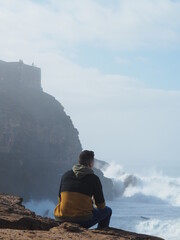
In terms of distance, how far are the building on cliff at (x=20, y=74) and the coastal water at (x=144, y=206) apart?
76.4 feet

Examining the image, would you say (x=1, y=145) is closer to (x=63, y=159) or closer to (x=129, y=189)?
(x=63, y=159)

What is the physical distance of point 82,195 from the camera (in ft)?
18.8

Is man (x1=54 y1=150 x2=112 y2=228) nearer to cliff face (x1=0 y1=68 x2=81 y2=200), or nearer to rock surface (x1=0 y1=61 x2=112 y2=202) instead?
rock surface (x1=0 y1=61 x2=112 y2=202)

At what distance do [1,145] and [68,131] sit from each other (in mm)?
14405

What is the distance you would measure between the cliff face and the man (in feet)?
178

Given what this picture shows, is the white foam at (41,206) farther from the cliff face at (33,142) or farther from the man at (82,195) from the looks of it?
the man at (82,195)

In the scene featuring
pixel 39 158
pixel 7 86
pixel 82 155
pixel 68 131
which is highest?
pixel 7 86

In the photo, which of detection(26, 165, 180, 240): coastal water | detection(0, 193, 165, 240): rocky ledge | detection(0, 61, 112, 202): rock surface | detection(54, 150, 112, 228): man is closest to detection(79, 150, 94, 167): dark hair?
detection(54, 150, 112, 228): man

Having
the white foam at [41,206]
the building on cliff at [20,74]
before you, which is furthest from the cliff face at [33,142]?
the white foam at [41,206]

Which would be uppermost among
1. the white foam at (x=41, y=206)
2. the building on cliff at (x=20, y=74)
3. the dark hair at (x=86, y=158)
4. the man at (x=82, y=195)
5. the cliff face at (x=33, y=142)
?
the building on cliff at (x=20, y=74)

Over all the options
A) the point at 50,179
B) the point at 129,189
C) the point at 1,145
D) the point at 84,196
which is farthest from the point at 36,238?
the point at 129,189

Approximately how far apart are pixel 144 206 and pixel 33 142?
64.4ft

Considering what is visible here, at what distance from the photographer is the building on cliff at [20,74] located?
7288cm

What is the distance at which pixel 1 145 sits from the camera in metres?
62.6
